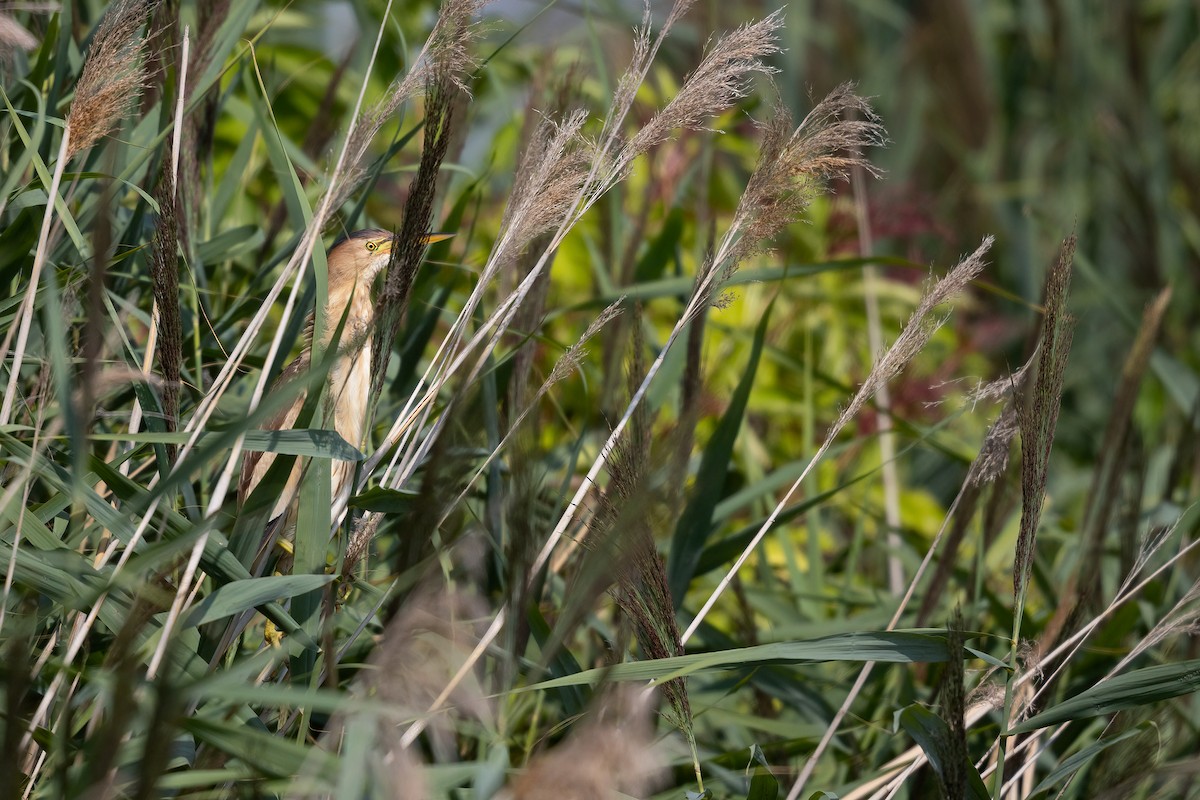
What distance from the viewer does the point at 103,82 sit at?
134 centimetres

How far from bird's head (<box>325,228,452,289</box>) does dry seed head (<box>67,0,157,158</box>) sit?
0.77 meters

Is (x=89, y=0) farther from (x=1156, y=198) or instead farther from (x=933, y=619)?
(x=1156, y=198)

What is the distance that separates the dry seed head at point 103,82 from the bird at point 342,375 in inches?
13.9

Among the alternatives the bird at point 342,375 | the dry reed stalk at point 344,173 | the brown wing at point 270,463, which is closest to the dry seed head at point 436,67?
the dry reed stalk at point 344,173

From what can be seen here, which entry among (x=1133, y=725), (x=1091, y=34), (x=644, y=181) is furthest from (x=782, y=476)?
(x=1091, y=34)

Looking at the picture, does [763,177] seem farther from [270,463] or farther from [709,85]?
[270,463]

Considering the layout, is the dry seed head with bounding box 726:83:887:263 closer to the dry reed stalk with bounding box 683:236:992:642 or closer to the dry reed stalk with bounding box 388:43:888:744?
the dry reed stalk with bounding box 388:43:888:744

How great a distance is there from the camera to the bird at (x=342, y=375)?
1.47 metres

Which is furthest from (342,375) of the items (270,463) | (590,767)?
(590,767)

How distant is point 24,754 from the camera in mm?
1253

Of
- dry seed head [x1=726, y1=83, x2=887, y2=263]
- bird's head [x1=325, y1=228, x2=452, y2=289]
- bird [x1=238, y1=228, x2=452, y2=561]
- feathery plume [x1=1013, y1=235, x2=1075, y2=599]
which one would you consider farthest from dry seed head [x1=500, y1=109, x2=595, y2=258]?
bird's head [x1=325, y1=228, x2=452, y2=289]

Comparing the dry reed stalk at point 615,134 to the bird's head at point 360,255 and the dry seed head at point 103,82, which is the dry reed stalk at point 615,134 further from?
the bird's head at point 360,255

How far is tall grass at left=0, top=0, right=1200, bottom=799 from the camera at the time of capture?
3.80 feet

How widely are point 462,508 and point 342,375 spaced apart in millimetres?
370
